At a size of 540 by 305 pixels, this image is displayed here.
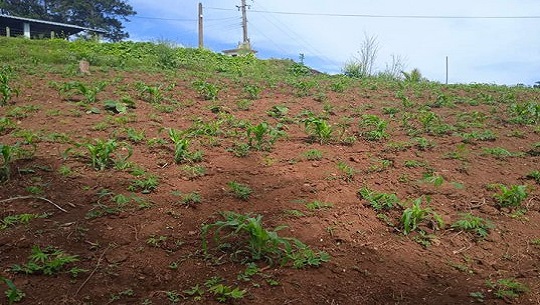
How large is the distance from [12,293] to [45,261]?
13.6 inches

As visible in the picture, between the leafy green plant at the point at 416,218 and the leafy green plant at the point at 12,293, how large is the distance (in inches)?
87.8

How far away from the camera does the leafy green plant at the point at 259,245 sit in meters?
2.33

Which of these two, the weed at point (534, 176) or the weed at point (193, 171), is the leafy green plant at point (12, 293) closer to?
the weed at point (193, 171)

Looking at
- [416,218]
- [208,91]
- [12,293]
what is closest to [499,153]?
[416,218]

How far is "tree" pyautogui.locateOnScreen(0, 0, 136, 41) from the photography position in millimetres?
35281

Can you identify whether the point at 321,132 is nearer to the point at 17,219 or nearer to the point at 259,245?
the point at 259,245

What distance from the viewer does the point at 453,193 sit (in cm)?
332

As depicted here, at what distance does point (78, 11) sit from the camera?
125 feet

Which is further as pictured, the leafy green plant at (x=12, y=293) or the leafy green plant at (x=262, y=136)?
the leafy green plant at (x=262, y=136)

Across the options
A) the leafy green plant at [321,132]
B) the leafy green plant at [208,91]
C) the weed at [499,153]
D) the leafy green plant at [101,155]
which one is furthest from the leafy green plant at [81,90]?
the weed at [499,153]

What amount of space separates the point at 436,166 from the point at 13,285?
3.39 meters

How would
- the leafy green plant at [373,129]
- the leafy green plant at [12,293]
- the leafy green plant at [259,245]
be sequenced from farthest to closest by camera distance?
the leafy green plant at [373,129] → the leafy green plant at [259,245] → the leafy green plant at [12,293]

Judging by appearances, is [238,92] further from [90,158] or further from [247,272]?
[247,272]

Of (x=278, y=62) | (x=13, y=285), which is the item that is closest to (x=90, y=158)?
(x=13, y=285)
